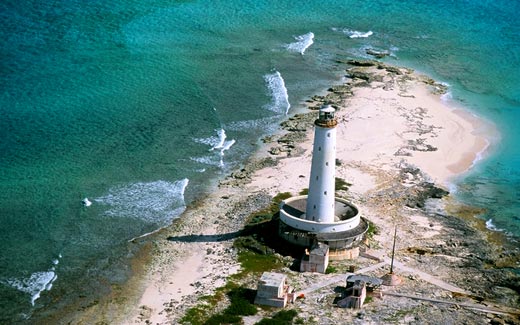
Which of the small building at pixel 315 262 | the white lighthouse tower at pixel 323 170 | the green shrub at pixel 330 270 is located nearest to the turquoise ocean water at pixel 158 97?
the small building at pixel 315 262

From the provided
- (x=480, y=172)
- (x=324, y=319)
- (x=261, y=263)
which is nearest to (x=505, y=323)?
(x=324, y=319)

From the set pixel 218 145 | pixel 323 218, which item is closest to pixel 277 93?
pixel 218 145

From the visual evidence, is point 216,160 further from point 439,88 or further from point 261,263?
point 439,88

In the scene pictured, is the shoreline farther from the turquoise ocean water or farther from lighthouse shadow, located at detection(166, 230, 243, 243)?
the turquoise ocean water

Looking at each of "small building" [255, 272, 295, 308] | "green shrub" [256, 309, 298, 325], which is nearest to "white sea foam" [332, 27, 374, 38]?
"small building" [255, 272, 295, 308]

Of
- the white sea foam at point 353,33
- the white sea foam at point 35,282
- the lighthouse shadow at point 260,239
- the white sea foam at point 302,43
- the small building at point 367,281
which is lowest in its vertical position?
the white sea foam at point 35,282

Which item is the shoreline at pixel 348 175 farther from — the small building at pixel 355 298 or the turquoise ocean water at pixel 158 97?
the small building at pixel 355 298
